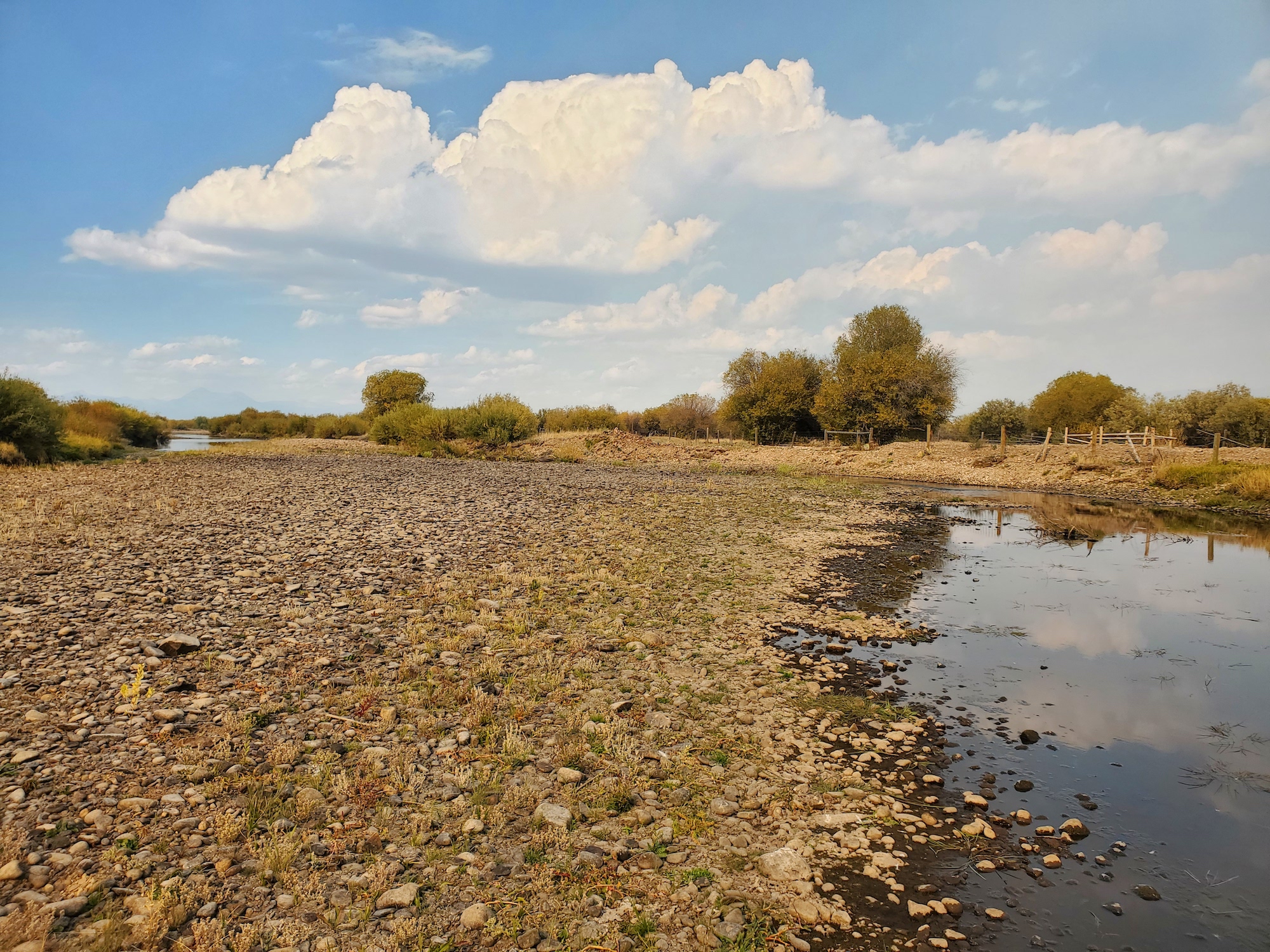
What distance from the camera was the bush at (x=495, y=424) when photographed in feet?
181

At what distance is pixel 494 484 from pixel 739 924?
81.1ft

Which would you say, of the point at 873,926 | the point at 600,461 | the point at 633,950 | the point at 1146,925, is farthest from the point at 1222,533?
the point at 600,461

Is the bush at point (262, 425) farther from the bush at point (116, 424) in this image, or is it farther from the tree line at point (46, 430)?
the tree line at point (46, 430)

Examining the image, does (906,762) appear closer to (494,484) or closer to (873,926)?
(873,926)

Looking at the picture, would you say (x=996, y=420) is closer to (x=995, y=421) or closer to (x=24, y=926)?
(x=995, y=421)

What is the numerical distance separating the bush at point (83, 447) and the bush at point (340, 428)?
4131cm

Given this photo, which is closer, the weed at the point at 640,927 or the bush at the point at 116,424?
the weed at the point at 640,927

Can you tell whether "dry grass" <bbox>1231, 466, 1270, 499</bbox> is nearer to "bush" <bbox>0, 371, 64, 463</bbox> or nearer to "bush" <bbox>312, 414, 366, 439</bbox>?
"bush" <bbox>0, 371, 64, 463</bbox>

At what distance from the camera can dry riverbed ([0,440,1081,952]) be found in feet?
14.2

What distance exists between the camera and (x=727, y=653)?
9523 millimetres

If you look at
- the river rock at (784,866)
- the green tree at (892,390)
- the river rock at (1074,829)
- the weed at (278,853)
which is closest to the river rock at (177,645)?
the weed at (278,853)

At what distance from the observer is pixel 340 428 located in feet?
277

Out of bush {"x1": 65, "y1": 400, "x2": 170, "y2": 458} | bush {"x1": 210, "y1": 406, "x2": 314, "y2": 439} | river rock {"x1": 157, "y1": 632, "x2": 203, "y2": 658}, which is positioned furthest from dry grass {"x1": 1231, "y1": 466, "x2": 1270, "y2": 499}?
bush {"x1": 210, "y1": 406, "x2": 314, "y2": 439}

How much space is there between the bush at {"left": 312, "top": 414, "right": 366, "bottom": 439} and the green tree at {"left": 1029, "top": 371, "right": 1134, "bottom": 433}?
3177 inches
